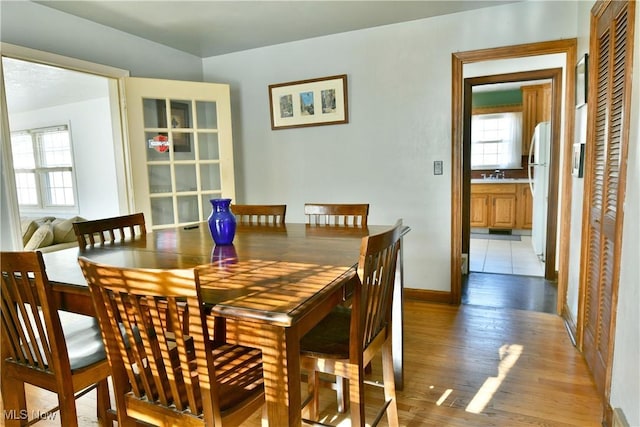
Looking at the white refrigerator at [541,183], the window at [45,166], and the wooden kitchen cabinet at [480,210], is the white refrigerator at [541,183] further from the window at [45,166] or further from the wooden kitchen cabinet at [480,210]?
the window at [45,166]

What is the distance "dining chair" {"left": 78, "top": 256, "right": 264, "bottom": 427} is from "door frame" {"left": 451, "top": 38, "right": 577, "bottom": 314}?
2337 millimetres

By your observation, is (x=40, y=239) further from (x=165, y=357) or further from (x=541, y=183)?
(x=541, y=183)

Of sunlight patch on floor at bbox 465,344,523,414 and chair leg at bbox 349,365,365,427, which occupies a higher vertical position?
chair leg at bbox 349,365,365,427

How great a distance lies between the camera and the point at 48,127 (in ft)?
20.7

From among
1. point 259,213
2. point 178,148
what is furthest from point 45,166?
point 259,213

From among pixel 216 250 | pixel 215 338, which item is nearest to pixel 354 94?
pixel 216 250

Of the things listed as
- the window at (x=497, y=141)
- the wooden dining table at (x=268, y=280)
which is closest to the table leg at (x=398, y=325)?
the wooden dining table at (x=268, y=280)

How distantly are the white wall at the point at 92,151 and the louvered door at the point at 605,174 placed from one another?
589 cm

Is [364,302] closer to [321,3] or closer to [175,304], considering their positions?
[175,304]

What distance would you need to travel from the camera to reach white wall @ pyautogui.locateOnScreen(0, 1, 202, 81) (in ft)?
8.16

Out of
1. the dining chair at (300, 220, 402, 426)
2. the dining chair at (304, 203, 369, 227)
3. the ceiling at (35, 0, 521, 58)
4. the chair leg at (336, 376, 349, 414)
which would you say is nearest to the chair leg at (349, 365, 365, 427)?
the dining chair at (300, 220, 402, 426)

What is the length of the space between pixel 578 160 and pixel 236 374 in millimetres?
2389

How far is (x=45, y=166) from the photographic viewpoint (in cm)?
645

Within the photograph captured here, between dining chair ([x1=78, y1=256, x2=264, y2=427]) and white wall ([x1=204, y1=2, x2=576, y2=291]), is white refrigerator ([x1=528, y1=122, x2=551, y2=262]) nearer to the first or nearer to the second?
white wall ([x1=204, y1=2, x2=576, y2=291])
